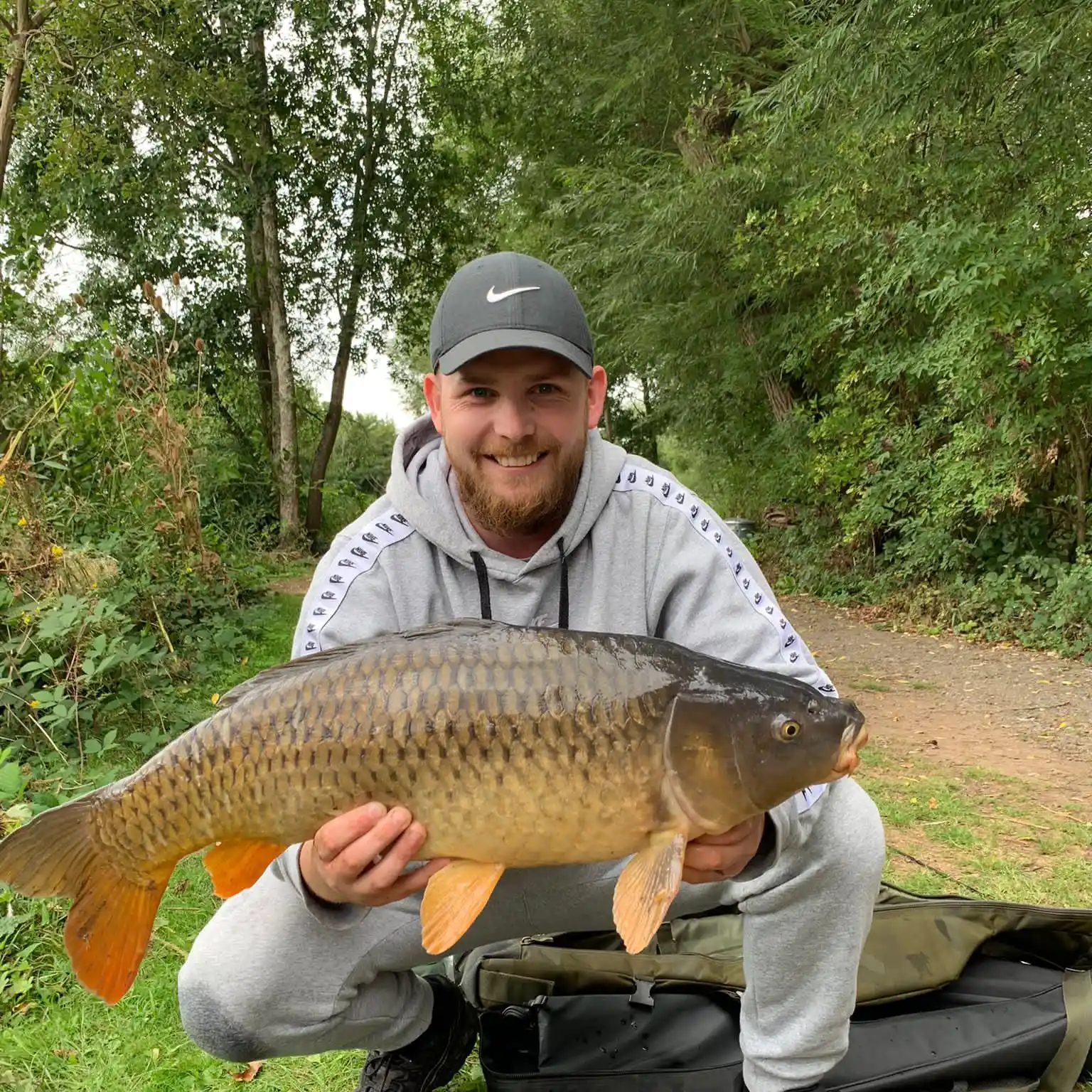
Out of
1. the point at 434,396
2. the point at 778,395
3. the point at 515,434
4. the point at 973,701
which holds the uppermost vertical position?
the point at 778,395

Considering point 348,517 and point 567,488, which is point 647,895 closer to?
point 567,488

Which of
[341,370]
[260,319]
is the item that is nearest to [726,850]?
[341,370]

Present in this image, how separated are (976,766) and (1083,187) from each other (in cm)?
341

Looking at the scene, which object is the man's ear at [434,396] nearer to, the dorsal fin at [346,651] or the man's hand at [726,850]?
the dorsal fin at [346,651]

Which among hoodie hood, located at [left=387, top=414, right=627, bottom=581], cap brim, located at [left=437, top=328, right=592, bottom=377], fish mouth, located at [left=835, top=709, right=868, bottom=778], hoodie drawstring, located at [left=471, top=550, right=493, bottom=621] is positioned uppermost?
cap brim, located at [left=437, top=328, right=592, bottom=377]

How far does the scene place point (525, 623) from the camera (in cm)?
168

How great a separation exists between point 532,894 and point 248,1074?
0.73 m

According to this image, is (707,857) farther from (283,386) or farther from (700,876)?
(283,386)

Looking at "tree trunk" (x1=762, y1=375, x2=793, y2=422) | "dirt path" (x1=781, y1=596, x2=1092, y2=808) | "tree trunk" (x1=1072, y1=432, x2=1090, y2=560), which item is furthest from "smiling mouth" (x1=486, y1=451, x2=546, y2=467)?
"tree trunk" (x1=762, y1=375, x2=793, y2=422)

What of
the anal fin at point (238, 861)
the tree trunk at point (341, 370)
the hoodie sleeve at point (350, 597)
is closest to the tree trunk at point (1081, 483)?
the hoodie sleeve at point (350, 597)

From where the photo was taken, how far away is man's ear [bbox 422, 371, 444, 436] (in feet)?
5.61

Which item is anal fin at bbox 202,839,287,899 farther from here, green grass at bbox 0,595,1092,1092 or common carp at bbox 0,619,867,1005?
green grass at bbox 0,595,1092,1092

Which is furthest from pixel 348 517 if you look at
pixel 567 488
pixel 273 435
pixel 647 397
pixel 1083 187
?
pixel 567 488

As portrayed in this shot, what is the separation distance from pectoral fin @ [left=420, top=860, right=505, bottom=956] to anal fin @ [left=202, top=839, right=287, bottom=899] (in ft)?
0.77
